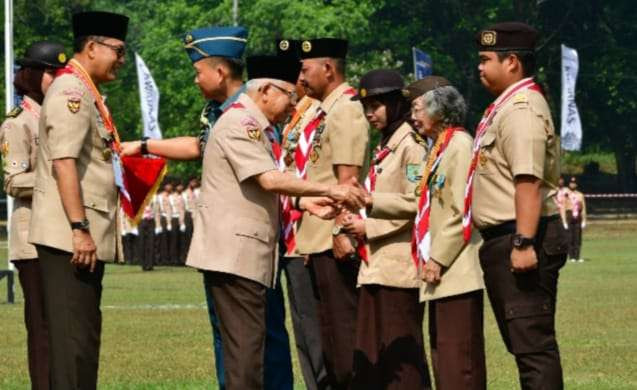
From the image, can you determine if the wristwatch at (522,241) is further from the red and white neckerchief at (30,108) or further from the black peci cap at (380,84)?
the red and white neckerchief at (30,108)

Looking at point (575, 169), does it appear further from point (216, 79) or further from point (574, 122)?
point (216, 79)

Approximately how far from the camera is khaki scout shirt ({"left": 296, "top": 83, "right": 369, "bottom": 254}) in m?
11.2

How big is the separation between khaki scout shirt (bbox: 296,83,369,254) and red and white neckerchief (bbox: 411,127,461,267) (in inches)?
30.9

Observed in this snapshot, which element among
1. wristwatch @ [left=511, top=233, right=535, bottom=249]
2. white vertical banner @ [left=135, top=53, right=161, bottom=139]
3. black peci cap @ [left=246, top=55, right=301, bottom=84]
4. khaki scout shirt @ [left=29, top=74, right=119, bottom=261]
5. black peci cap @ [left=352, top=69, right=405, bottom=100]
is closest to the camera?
wristwatch @ [left=511, top=233, right=535, bottom=249]

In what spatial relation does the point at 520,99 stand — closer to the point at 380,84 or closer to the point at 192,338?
the point at 380,84

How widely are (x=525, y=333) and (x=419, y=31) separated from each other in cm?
6445

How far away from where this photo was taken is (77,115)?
9711 millimetres

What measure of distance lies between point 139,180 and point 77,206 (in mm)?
749

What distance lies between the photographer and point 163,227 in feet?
147

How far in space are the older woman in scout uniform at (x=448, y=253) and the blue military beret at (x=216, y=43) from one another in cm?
111

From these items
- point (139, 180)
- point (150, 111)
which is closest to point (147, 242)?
point (150, 111)

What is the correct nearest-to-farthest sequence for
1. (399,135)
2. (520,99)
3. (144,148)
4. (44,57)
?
(520,99), (144,148), (399,135), (44,57)

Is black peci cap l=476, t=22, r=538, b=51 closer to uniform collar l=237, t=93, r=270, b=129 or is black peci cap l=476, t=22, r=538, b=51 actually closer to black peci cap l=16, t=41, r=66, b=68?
uniform collar l=237, t=93, r=270, b=129

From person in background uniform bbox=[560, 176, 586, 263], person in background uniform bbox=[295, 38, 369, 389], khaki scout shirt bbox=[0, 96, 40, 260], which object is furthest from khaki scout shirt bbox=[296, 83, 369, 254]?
person in background uniform bbox=[560, 176, 586, 263]
